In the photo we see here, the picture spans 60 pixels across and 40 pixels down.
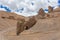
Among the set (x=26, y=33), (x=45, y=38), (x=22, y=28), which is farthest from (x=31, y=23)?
(x=45, y=38)

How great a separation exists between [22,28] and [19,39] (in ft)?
4.47

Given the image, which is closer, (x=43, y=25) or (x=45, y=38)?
(x=45, y=38)

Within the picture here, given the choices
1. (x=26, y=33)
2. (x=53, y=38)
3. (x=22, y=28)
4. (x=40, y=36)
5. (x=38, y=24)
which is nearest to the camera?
(x=53, y=38)

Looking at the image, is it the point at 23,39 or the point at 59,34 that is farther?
the point at 23,39

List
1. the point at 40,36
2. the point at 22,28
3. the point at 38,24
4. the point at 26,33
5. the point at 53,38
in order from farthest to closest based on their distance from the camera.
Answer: the point at 38,24 < the point at 22,28 < the point at 26,33 < the point at 40,36 < the point at 53,38

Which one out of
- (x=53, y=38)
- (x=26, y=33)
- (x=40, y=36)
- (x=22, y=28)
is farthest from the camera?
(x=22, y=28)

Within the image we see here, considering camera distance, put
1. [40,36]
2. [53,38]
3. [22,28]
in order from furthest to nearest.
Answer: [22,28] < [40,36] < [53,38]

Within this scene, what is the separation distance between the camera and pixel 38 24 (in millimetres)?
9109

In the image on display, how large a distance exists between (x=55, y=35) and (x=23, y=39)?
4.57ft

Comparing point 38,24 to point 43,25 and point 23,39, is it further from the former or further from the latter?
point 23,39

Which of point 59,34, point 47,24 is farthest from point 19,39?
point 47,24

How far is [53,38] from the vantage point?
6258mm

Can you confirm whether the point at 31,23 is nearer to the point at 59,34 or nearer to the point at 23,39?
the point at 23,39

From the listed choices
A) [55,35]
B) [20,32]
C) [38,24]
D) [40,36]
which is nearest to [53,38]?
[55,35]
